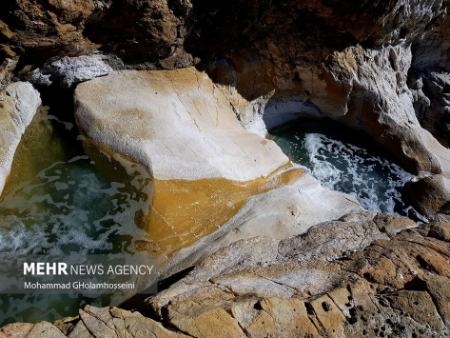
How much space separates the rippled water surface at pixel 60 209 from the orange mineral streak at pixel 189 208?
0.88ft

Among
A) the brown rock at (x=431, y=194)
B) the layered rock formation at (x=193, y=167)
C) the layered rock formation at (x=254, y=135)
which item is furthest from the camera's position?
the brown rock at (x=431, y=194)

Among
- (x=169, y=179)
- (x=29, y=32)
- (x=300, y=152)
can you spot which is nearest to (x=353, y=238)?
(x=169, y=179)

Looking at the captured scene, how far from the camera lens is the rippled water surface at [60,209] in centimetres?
631

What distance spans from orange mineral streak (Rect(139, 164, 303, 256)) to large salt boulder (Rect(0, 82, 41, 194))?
99.3 inches

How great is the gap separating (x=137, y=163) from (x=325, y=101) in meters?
6.03

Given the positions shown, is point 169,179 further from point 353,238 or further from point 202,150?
point 353,238

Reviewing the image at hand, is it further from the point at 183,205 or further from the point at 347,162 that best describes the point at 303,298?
the point at 347,162

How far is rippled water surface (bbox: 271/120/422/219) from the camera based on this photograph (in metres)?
11.0

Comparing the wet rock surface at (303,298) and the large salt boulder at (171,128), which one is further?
the large salt boulder at (171,128)

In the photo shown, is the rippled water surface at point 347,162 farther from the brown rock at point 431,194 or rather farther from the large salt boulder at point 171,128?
the large salt boulder at point 171,128

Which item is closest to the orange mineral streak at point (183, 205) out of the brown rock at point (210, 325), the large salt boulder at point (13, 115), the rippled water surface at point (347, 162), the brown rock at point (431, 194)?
the large salt boulder at point (13, 115)

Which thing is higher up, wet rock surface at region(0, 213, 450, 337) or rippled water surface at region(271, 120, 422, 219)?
wet rock surface at region(0, 213, 450, 337)

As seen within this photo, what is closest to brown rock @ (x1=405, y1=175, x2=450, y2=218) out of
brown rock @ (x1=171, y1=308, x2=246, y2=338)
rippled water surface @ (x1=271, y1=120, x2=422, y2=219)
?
rippled water surface @ (x1=271, y1=120, x2=422, y2=219)

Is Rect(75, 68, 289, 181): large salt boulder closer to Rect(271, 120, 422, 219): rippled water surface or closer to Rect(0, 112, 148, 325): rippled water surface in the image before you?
Rect(0, 112, 148, 325): rippled water surface
